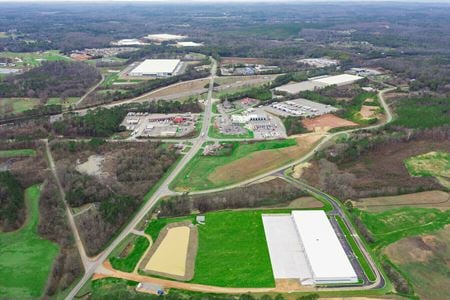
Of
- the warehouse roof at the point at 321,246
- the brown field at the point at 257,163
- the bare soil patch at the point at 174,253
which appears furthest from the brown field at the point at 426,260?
the brown field at the point at 257,163

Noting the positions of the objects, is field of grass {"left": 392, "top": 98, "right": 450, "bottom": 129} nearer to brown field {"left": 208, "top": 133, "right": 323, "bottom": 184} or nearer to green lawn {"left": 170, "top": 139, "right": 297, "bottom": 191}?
brown field {"left": 208, "top": 133, "right": 323, "bottom": 184}

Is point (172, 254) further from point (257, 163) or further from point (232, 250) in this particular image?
point (257, 163)

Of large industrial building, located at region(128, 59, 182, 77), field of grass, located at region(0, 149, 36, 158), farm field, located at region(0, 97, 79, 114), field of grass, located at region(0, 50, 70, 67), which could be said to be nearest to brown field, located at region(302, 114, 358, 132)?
field of grass, located at region(0, 149, 36, 158)

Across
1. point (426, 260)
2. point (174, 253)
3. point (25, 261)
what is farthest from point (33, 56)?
point (426, 260)

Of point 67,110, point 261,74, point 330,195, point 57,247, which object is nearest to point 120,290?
point 57,247

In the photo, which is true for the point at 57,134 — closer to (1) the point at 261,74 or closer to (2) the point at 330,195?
(2) the point at 330,195
